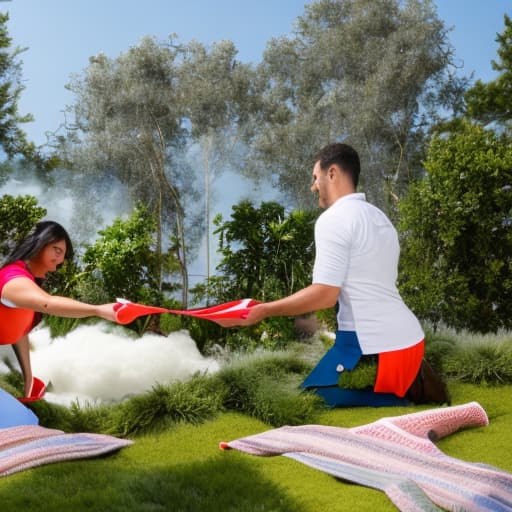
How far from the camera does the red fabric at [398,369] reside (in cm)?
399

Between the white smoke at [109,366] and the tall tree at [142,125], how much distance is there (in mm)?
11439

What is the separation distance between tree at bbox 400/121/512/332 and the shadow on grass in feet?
15.7

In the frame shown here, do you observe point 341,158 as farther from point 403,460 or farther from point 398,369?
point 403,460

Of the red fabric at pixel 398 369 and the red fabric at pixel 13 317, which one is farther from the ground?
the red fabric at pixel 13 317

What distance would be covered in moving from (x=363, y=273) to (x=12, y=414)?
85.9 inches

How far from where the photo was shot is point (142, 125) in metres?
17.3

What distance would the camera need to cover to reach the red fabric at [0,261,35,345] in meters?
3.80

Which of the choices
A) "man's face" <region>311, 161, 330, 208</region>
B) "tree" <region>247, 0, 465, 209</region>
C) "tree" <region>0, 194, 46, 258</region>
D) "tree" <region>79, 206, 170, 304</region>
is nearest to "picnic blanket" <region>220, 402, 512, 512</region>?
"man's face" <region>311, 161, 330, 208</region>

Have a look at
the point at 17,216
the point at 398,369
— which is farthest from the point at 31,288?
the point at 17,216

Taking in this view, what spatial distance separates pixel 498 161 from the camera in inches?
277

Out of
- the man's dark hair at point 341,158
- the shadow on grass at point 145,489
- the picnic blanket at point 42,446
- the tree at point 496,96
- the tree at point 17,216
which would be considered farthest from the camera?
the tree at point 496,96

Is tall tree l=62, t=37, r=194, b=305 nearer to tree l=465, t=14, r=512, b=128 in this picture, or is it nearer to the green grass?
tree l=465, t=14, r=512, b=128

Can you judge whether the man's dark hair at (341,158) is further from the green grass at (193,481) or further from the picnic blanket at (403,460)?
the green grass at (193,481)

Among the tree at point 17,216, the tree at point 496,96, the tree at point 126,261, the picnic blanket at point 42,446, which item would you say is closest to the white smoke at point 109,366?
the picnic blanket at point 42,446
